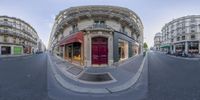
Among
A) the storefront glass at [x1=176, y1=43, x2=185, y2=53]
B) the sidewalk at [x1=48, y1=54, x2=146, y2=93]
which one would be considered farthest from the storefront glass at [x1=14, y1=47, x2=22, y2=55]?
the storefront glass at [x1=176, y1=43, x2=185, y2=53]

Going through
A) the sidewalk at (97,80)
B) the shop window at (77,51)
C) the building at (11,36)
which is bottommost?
the sidewalk at (97,80)

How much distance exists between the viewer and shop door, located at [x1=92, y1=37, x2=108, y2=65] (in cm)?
1458

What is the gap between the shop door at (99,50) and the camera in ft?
47.8

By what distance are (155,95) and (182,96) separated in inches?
36.3

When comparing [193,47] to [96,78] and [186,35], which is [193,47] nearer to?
[186,35]

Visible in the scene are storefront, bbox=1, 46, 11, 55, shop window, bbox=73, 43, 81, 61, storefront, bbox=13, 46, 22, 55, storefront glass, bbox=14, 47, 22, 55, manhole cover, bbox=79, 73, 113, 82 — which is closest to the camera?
manhole cover, bbox=79, 73, 113, 82

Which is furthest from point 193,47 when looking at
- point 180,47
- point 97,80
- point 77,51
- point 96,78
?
point 97,80

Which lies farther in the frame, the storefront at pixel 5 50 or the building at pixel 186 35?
the building at pixel 186 35

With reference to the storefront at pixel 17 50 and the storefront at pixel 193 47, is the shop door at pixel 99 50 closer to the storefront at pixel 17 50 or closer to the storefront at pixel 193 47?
the storefront at pixel 193 47

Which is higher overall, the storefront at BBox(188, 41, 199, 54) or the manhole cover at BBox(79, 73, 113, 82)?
the storefront at BBox(188, 41, 199, 54)

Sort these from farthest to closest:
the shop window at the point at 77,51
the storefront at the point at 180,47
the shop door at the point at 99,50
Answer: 1. the storefront at the point at 180,47
2. the shop window at the point at 77,51
3. the shop door at the point at 99,50

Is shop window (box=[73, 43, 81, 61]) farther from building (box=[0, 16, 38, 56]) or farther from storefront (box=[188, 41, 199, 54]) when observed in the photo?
storefront (box=[188, 41, 199, 54])

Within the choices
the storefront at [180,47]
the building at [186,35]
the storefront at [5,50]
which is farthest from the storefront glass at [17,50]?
the storefront at [180,47]

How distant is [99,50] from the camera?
14.8 m
